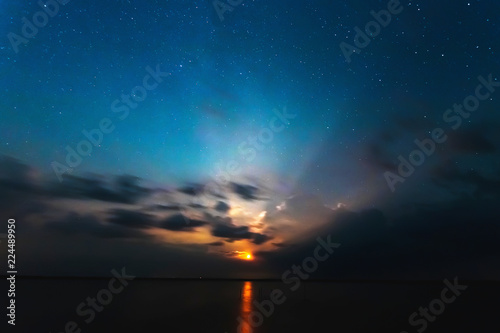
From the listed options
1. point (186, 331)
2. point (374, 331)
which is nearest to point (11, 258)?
point (186, 331)

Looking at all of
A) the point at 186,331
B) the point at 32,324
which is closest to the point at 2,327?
the point at 32,324

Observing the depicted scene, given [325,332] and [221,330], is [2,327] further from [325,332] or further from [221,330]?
[325,332]

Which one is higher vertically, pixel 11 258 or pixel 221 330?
pixel 11 258

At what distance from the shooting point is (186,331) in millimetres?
26859

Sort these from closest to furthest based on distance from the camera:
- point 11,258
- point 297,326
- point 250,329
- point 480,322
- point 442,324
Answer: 1. point 11,258
2. point 250,329
3. point 297,326
4. point 442,324
5. point 480,322

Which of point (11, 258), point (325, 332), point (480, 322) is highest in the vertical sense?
point (11, 258)

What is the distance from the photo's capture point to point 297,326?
2928cm

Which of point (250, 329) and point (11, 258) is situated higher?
point (11, 258)

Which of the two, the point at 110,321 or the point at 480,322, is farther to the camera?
the point at 480,322

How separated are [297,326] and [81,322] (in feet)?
71.7

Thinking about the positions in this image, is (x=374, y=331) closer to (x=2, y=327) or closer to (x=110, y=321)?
(x=110, y=321)

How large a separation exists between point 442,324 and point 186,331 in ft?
91.8

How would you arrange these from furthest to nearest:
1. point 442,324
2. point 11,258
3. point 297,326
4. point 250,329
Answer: point 442,324 < point 297,326 < point 250,329 < point 11,258

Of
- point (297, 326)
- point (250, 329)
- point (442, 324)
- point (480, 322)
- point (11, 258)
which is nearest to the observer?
point (11, 258)
